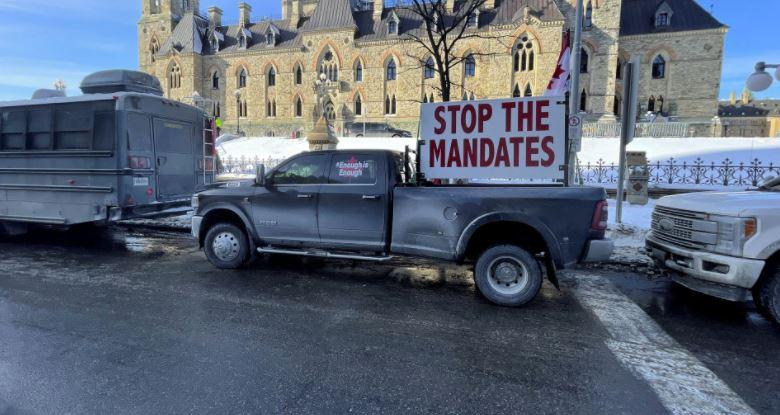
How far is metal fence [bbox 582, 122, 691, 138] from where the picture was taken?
104 ft

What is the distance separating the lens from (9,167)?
27.6ft

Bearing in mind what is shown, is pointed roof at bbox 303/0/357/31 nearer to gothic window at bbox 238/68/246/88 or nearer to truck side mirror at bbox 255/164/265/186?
gothic window at bbox 238/68/246/88

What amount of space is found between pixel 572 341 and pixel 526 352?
58 centimetres

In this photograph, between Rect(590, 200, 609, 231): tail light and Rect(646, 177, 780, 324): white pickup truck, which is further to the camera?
Rect(590, 200, 609, 231): tail light

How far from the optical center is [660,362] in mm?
3773

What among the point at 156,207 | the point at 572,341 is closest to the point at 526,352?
the point at 572,341

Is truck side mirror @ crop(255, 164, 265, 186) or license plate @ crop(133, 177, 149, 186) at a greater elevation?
truck side mirror @ crop(255, 164, 265, 186)

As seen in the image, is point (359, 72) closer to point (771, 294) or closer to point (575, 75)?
point (575, 75)

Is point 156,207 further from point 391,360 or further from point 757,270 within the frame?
point 757,270

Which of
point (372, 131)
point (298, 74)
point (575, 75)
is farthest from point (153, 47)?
point (575, 75)

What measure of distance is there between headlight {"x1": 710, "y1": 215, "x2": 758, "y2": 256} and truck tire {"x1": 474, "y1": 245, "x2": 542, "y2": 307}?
6.21 feet

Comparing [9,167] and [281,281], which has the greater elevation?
[9,167]

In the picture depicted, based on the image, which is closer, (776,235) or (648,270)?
(776,235)

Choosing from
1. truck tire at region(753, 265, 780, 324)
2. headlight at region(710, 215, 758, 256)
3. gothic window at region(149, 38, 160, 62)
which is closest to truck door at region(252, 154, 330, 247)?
A: headlight at region(710, 215, 758, 256)
